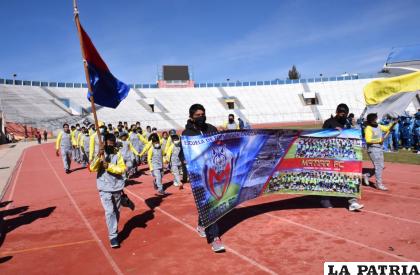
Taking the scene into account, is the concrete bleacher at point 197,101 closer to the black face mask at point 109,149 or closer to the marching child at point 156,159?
the marching child at point 156,159

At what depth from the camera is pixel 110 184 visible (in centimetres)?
603

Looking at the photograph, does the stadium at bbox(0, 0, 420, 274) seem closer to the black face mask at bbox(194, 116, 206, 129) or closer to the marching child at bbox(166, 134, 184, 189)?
the black face mask at bbox(194, 116, 206, 129)

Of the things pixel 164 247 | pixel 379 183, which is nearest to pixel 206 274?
pixel 164 247

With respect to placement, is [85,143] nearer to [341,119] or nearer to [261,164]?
[261,164]

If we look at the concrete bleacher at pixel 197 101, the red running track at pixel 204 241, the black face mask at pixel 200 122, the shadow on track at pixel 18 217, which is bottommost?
the red running track at pixel 204 241

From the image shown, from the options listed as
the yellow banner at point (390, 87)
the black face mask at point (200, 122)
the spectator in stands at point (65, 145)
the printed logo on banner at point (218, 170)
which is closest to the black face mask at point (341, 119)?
the printed logo on banner at point (218, 170)

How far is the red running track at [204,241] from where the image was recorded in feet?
16.7

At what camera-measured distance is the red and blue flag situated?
6.15 metres

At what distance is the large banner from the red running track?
0.60m

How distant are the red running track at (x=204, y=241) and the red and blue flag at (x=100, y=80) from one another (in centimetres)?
260

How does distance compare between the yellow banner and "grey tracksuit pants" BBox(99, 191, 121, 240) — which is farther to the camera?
the yellow banner

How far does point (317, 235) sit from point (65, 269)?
4.04 m

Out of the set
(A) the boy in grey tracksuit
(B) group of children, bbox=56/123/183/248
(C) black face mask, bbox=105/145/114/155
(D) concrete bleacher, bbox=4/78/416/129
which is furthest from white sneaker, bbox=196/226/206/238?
(D) concrete bleacher, bbox=4/78/416/129

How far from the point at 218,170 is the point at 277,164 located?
187 cm
